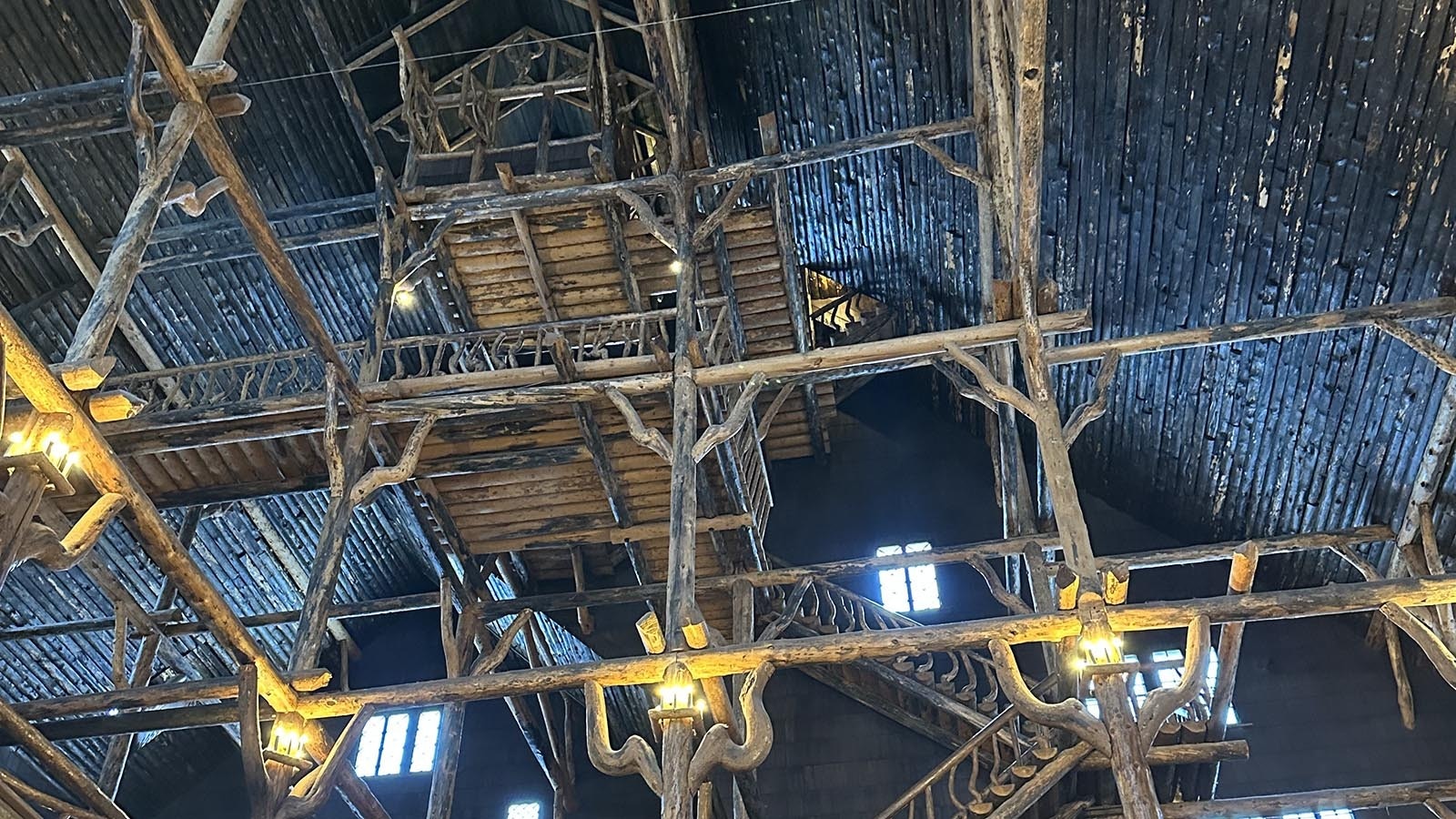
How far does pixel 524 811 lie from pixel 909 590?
6103 millimetres

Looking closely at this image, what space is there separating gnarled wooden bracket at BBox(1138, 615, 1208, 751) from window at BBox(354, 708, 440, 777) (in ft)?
36.7

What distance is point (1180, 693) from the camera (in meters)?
6.61

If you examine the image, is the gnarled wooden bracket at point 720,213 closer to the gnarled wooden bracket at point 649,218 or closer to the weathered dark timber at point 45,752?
the gnarled wooden bracket at point 649,218

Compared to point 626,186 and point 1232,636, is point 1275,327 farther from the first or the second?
point 626,186

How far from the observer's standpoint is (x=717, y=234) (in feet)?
41.5

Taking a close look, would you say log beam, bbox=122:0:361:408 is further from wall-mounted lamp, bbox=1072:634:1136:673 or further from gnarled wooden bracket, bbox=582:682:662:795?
wall-mounted lamp, bbox=1072:634:1136:673

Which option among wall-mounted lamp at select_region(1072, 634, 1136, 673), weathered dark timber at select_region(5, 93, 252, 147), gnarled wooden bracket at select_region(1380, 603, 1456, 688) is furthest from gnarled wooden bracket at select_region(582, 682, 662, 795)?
gnarled wooden bracket at select_region(1380, 603, 1456, 688)

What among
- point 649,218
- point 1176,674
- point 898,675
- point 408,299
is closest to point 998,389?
point 649,218

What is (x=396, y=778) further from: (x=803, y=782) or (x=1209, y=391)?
(x=1209, y=391)

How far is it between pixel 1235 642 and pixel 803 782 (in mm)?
7485

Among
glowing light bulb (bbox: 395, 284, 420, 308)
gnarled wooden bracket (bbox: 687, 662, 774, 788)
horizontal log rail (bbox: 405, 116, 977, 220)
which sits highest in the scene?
glowing light bulb (bbox: 395, 284, 420, 308)

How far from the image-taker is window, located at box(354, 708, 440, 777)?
15445 millimetres

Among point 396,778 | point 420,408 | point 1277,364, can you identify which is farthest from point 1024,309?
point 396,778

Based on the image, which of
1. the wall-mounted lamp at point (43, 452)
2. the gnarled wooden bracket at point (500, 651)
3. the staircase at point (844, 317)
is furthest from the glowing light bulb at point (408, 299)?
the wall-mounted lamp at point (43, 452)
